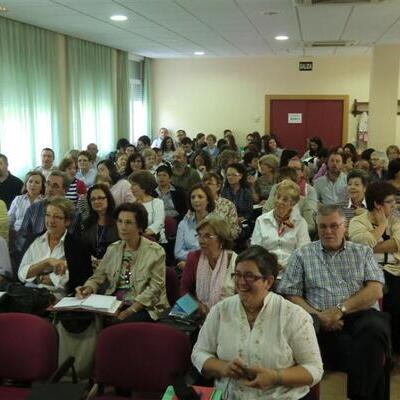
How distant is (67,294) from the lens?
3.51 meters

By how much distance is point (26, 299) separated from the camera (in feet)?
10.6

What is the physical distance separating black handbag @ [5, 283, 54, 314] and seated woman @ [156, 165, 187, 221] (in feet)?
8.02

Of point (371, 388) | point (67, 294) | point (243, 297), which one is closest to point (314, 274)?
point (371, 388)

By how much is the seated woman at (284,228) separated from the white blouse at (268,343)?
1.70 m

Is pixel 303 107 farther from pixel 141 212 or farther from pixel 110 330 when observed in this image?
pixel 110 330

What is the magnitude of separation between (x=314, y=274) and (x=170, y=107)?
10096mm

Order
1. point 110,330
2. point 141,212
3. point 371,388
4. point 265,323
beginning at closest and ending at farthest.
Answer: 1. point 265,323
2. point 110,330
3. point 371,388
4. point 141,212

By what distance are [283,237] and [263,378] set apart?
1963 mm

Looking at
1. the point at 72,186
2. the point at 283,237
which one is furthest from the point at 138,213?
the point at 72,186

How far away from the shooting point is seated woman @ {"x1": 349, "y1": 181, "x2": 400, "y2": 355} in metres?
3.54

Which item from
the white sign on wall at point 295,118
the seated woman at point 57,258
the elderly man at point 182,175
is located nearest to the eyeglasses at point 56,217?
the seated woman at point 57,258

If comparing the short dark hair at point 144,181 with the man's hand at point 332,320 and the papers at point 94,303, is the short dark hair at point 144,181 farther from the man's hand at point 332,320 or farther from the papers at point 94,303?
the man's hand at point 332,320

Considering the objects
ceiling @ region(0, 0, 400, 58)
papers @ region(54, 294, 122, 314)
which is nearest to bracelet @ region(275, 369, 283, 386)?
papers @ region(54, 294, 122, 314)

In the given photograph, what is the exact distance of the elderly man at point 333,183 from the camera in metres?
6.05
